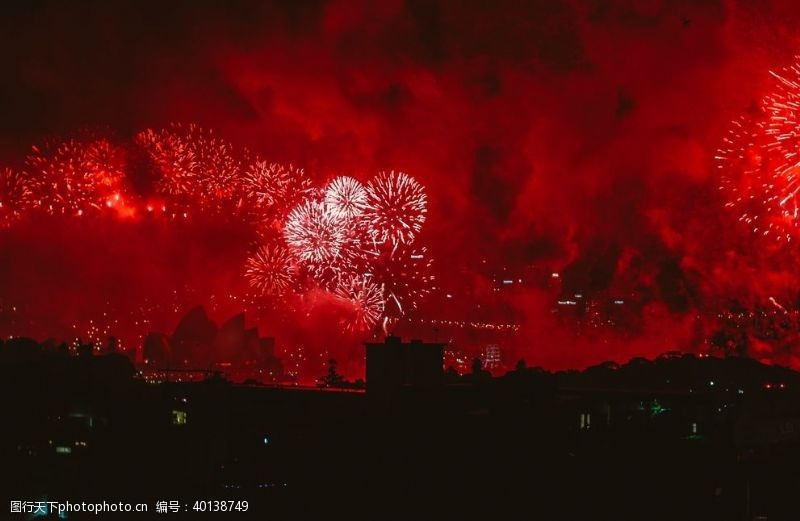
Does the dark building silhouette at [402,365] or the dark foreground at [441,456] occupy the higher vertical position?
the dark building silhouette at [402,365]

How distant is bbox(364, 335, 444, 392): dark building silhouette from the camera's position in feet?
93.8

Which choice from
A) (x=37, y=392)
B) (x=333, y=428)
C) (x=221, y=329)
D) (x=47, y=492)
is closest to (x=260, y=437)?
(x=333, y=428)

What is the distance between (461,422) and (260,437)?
6659mm

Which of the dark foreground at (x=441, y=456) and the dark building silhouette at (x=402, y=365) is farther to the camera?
the dark building silhouette at (x=402, y=365)

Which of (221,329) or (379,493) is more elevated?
(221,329)

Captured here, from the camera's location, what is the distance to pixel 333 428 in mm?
27875

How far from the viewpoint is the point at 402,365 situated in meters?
28.6

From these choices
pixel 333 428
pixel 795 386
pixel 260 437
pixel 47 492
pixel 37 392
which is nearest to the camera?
pixel 333 428

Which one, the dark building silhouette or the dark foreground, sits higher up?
the dark building silhouette

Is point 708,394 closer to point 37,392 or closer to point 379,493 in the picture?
point 379,493

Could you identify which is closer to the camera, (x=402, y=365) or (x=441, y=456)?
(x=441, y=456)

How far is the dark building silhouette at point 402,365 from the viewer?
28594 millimetres

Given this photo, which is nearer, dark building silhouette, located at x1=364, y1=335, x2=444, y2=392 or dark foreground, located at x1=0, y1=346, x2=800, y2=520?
dark foreground, located at x1=0, y1=346, x2=800, y2=520

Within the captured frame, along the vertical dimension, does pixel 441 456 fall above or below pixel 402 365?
below
